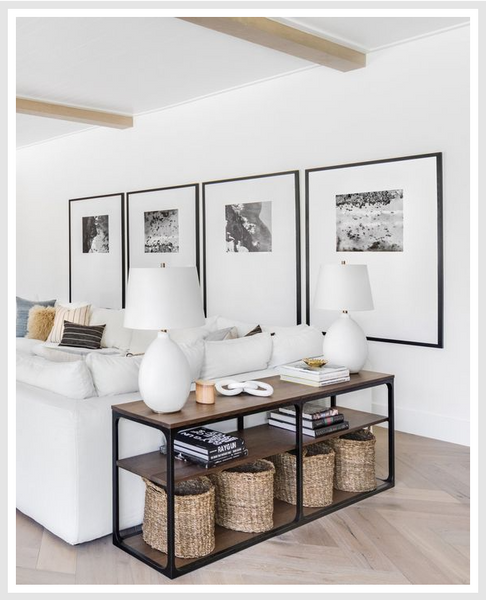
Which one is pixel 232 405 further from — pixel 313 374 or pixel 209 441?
pixel 313 374

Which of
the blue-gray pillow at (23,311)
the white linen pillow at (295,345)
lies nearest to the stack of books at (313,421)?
the white linen pillow at (295,345)

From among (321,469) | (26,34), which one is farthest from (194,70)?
(321,469)

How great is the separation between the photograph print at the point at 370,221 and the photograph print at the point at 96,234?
3.45 m

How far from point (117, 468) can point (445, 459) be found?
2.25m

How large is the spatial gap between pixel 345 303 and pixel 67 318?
12.2ft

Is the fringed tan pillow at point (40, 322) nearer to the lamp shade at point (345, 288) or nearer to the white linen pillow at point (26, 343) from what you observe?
the white linen pillow at point (26, 343)

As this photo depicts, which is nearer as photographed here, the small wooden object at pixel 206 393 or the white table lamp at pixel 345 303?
the small wooden object at pixel 206 393

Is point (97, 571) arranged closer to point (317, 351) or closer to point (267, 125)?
point (317, 351)

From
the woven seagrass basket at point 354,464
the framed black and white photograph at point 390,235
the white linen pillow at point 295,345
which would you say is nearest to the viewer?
the woven seagrass basket at point 354,464

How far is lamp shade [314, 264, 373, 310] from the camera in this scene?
361cm

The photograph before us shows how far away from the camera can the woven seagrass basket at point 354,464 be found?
357cm

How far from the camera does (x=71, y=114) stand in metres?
6.61

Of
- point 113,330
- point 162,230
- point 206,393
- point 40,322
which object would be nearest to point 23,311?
point 40,322

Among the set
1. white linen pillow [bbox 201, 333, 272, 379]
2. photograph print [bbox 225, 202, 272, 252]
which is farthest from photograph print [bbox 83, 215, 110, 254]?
white linen pillow [bbox 201, 333, 272, 379]
